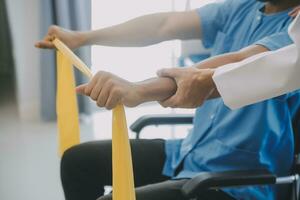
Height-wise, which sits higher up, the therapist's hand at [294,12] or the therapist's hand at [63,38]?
the therapist's hand at [294,12]

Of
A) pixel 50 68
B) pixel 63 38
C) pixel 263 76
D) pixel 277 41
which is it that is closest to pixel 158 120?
pixel 63 38

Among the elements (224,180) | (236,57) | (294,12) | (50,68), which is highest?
(294,12)

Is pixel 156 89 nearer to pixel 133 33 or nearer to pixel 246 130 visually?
pixel 246 130

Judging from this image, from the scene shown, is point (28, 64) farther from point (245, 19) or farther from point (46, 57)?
point (245, 19)

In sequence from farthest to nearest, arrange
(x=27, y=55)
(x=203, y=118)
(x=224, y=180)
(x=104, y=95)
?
(x=27, y=55) < (x=203, y=118) < (x=224, y=180) < (x=104, y=95)

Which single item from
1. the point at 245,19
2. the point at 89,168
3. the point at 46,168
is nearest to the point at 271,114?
the point at 245,19

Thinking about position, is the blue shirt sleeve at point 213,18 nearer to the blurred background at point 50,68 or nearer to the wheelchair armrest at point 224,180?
the wheelchair armrest at point 224,180

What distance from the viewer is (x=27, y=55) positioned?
3004 millimetres

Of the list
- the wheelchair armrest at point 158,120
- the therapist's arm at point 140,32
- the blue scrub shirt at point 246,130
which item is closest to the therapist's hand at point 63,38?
the therapist's arm at point 140,32

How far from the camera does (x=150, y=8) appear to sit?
2.95 m

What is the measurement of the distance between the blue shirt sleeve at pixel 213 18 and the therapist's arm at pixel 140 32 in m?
0.02

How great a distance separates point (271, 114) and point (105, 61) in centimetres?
219

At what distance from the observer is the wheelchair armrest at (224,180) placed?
0.86 meters

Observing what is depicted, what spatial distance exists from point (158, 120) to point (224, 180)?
506 millimetres
